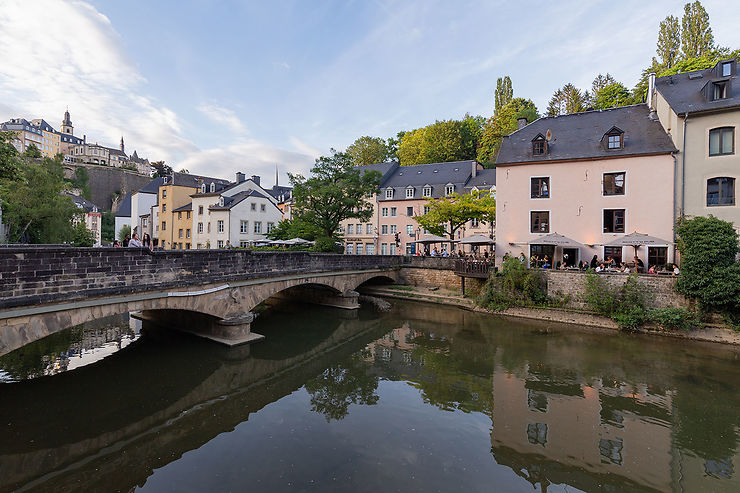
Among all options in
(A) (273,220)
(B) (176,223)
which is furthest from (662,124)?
(B) (176,223)

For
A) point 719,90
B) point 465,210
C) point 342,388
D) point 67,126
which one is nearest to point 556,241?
point 465,210

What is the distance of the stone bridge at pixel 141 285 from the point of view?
7672 mm

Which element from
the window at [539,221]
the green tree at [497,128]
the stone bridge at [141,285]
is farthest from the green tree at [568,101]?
the stone bridge at [141,285]

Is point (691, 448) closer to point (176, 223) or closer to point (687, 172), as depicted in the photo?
point (687, 172)

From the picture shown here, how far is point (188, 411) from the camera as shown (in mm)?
8617

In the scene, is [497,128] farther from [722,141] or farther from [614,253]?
[614,253]

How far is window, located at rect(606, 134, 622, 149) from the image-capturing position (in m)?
20.7

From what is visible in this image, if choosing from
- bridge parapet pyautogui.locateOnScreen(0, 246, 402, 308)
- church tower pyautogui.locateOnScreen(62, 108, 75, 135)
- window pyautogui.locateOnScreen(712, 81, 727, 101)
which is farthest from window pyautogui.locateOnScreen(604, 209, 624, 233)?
church tower pyautogui.locateOnScreen(62, 108, 75, 135)

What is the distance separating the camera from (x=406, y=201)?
41.9 m

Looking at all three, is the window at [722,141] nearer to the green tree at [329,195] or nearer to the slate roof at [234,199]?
the green tree at [329,195]

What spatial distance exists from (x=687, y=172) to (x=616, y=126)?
489 cm

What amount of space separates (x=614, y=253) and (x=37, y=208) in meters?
41.9

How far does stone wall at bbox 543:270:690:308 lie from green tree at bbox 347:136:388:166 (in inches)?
1629

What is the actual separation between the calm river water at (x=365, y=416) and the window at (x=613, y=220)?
7.78 metres
